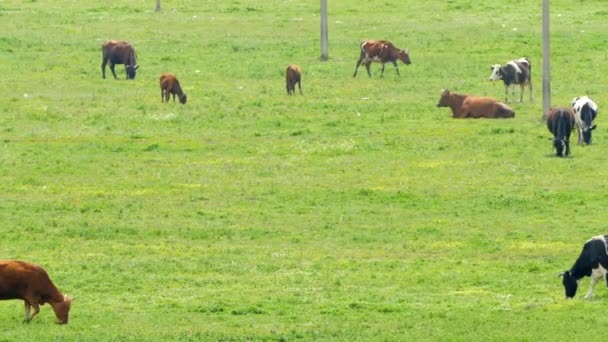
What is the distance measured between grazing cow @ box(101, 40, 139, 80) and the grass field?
90 centimetres

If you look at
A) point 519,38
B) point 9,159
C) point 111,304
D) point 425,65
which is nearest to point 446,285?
point 111,304

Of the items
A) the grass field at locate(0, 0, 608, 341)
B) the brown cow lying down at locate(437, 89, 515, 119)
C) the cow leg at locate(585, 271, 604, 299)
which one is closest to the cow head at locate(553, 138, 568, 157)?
the grass field at locate(0, 0, 608, 341)

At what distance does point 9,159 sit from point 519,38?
87.1 ft

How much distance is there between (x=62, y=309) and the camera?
78.3 ft

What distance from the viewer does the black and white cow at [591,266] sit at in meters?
25.6

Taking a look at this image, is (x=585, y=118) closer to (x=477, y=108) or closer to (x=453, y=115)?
(x=477, y=108)

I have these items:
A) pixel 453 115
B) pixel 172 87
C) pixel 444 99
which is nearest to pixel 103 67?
pixel 172 87

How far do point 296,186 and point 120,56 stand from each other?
795 inches

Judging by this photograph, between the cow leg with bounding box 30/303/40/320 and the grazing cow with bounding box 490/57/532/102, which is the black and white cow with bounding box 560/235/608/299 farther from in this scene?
the grazing cow with bounding box 490/57/532/102

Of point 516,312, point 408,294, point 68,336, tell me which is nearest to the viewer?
point 68,336

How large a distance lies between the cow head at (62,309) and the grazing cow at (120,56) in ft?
107

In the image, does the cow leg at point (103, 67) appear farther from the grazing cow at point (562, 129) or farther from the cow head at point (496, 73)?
the grazing cow at point (562, 129)

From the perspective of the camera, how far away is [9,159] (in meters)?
40.8

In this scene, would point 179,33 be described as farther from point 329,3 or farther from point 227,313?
point 227,313
